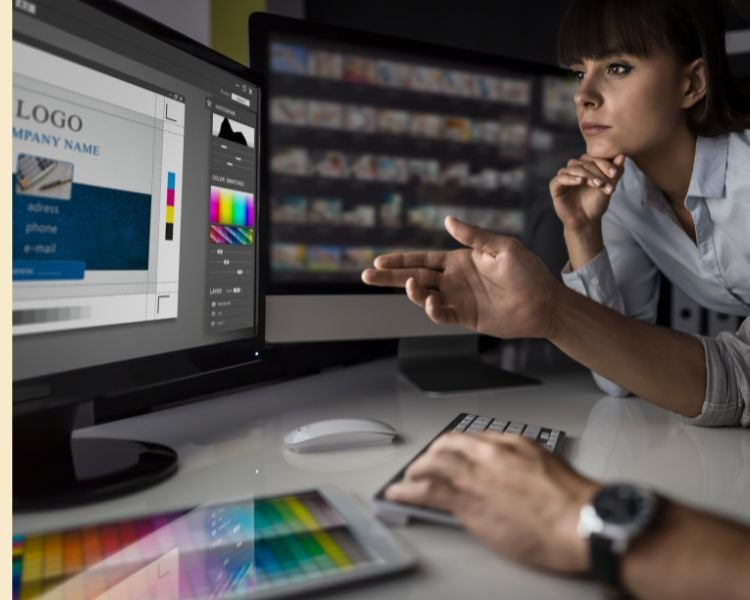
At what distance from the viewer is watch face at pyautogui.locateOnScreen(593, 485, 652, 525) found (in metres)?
0.42

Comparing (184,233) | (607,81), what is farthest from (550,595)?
(607,81)

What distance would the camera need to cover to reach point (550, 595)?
420 mm

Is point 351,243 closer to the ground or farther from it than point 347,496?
farther from it

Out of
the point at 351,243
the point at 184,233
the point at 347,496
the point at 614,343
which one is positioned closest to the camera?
the point at 347,496

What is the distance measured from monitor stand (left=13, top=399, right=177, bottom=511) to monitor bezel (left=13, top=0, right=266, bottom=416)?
0.02 m

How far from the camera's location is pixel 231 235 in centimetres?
79

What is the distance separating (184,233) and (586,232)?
0.77 metres

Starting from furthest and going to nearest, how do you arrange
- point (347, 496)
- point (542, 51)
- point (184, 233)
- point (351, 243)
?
1. point (542, 51)
2. point (351, 243)
3. point (184, 233)
4. point (347, 496)

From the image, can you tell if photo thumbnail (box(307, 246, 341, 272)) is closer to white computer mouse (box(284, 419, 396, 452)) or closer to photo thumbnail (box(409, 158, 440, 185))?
photo thumbnail (box(409, 158, 440, 185))

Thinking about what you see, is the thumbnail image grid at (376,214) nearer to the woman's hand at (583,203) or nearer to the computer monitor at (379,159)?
the computer monitor at (379,159)

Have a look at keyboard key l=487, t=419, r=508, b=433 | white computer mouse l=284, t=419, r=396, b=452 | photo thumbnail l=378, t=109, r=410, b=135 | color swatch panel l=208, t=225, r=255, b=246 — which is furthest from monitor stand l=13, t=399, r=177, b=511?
photo thumbnail l=378, t=109, r=410, b=135

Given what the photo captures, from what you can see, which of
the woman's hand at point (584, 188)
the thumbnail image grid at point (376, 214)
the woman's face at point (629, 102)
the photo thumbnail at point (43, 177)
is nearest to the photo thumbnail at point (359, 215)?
the thumbnail image grid at point (376, 214)

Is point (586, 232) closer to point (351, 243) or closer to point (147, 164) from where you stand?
point (351, 243)

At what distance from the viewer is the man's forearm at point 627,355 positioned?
2.86 ft
